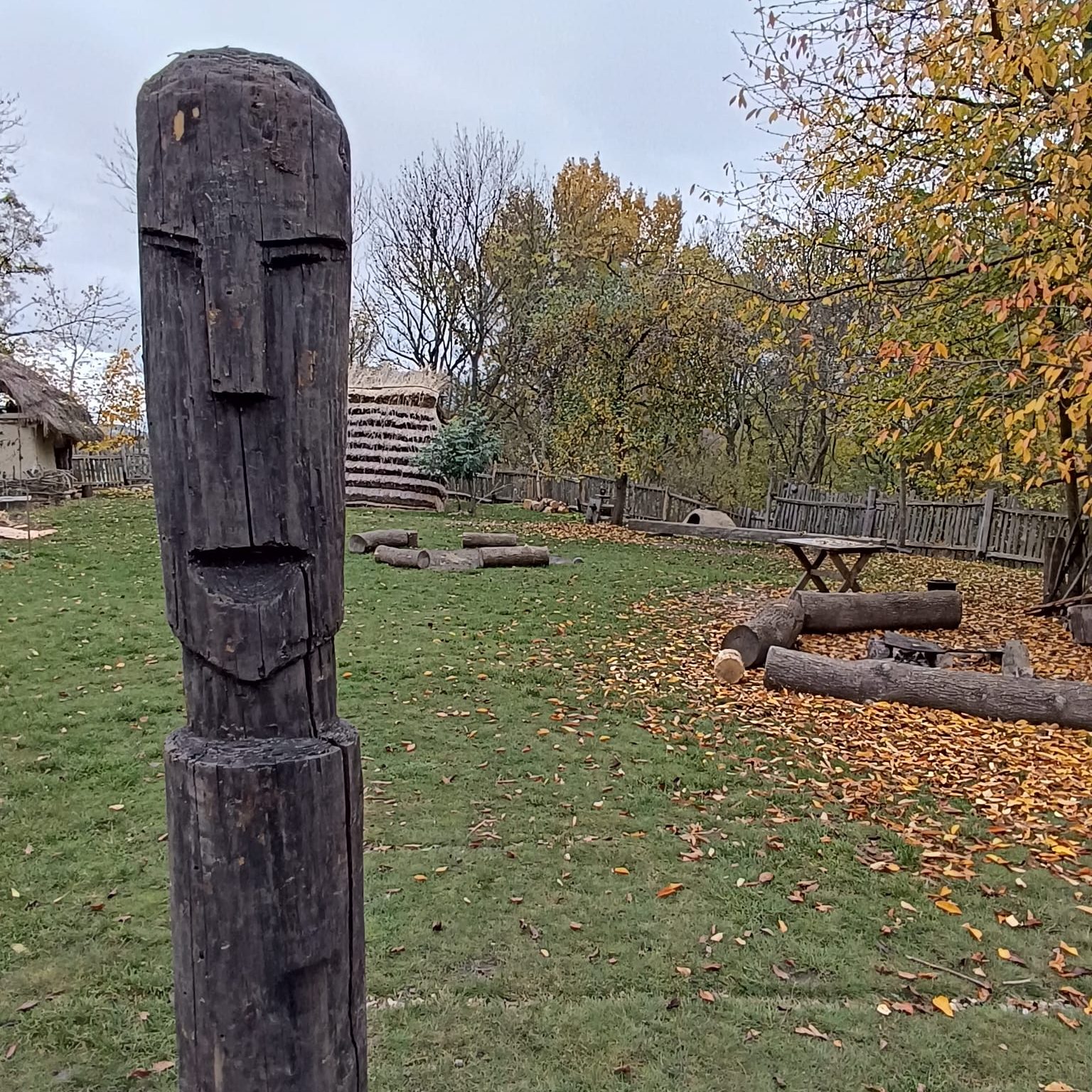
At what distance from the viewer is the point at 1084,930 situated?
362 centimetres

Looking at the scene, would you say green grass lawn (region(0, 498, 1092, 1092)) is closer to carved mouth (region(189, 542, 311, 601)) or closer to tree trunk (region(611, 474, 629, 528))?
carved mouth (region(189, 542, 311, 601))

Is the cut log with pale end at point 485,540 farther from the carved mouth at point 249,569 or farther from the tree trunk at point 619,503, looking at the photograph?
the carved mouth at point 249,569

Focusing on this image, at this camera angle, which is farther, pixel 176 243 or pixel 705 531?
pixel 705 531

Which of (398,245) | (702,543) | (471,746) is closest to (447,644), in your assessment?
(471,746)

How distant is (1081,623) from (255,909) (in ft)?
34.3

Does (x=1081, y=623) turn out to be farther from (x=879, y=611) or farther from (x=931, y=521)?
(x=931, y=521)

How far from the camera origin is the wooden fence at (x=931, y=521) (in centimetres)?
1758

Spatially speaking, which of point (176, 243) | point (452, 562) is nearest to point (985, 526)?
point (452, 562)

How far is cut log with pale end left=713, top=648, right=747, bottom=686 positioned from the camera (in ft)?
24.3

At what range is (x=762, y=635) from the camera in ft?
25.5

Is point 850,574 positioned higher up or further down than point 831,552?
further down

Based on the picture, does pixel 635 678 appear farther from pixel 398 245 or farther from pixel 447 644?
pixel 398 245

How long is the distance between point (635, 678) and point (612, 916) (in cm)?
385

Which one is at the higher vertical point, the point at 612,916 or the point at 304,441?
the point at 304,441
